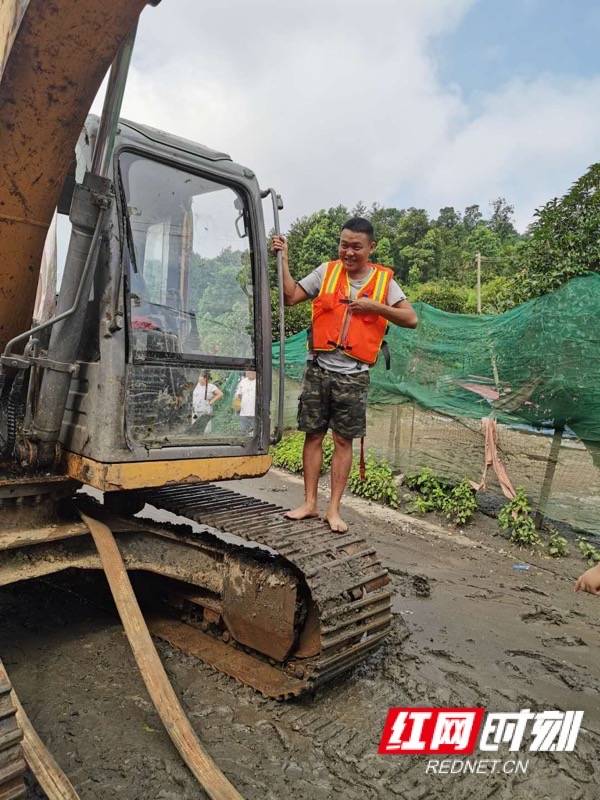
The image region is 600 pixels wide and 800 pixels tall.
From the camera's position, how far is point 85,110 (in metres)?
2.30

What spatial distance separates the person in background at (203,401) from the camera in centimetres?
327

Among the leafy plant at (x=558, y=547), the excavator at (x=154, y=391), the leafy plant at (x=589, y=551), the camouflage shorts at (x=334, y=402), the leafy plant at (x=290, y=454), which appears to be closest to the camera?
the excavator at (x=154, y=391)

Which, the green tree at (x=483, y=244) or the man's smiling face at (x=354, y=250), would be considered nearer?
the man's smiling face at (x=354, y=250)

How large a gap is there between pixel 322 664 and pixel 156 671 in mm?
759

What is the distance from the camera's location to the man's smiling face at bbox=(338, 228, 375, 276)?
3482mm

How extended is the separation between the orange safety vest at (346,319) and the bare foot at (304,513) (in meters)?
0.90

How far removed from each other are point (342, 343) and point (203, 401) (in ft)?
2.80

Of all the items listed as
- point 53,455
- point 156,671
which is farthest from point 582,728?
point 53,455

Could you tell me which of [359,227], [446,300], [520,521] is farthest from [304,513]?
[446,300]

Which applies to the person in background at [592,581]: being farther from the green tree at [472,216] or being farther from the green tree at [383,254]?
the green tree at [472,216]

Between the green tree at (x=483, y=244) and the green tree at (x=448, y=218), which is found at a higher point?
the green tree at (x=448, y=218)

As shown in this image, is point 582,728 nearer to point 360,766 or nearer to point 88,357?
point 360,766

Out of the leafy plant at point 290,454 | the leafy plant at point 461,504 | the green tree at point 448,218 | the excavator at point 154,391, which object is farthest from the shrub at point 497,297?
the green tree at point 448,218

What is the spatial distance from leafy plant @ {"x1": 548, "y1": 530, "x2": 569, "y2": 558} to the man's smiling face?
325 cm
